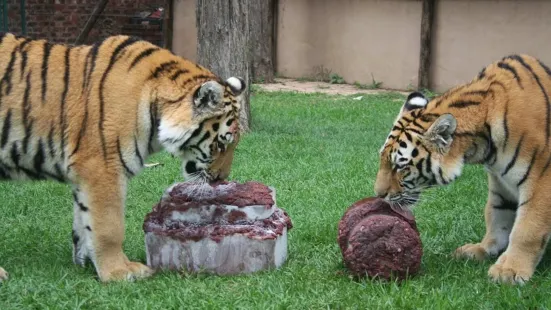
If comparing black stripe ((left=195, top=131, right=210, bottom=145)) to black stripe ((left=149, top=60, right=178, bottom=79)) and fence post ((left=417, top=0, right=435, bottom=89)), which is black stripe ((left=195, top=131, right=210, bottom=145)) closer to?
black stripe ((left=149, top=60, right=178, bottom=79))

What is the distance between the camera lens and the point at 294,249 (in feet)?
16.0

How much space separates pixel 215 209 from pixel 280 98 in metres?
7.45

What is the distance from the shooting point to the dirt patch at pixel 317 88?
13.0 metres

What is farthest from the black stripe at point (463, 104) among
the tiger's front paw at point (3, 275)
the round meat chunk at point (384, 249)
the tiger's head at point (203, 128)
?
the tiger's front paw at point (3, 275)

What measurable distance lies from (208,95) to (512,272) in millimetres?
1700

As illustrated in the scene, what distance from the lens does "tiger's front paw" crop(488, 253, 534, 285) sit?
424 cm

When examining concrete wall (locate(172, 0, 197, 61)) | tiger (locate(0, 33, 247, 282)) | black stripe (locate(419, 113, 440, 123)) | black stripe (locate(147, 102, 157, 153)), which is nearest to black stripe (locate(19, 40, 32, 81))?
tiger (locate(0, 33, 247, 282))

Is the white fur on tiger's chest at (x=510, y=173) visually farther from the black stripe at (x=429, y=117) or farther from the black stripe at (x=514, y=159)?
the black stripe at (x=429, y=117)

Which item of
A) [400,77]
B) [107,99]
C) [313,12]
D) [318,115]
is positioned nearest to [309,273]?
[107,99]

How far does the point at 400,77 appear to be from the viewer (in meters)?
13.3

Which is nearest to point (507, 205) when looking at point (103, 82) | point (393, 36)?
point (103, 82)

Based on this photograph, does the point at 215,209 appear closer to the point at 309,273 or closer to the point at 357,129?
the point at 309,273

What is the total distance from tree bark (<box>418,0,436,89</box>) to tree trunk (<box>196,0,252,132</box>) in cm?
481

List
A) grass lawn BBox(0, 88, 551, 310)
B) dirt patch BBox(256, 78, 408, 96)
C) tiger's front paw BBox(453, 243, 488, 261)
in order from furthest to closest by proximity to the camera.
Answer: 1. dirt patch BBox(256, 78, 408, 96)
2. tiger's front paw BBox(453, 243, 488, 261)
3. grass lawn BBox(0, 88, 551, 310)
